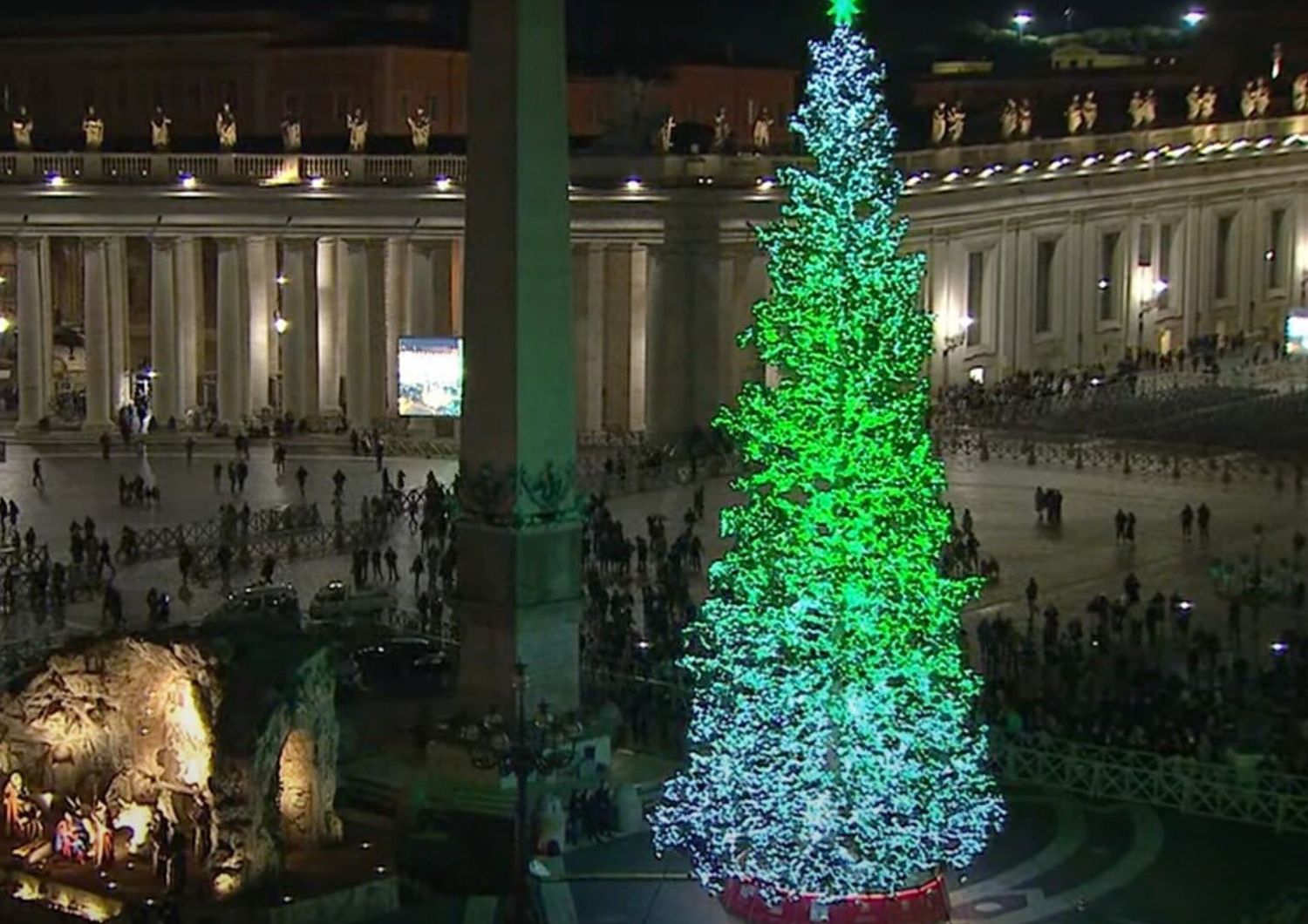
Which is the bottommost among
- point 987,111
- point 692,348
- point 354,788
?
point 354,788

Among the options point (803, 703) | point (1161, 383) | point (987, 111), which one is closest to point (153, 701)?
point (803, 703)

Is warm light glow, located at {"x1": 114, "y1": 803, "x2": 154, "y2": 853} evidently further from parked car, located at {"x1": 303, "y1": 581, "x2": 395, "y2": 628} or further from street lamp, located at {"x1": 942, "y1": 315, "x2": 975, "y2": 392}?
street lamp, located at {"x1": 942, "y1": 315, "x2": 975, "y2": 392}

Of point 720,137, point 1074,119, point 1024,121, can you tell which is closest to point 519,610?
point 720,137

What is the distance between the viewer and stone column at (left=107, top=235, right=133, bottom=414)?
6806 centimetres

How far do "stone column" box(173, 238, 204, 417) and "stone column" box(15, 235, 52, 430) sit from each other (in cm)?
304

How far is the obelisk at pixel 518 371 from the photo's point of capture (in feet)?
104

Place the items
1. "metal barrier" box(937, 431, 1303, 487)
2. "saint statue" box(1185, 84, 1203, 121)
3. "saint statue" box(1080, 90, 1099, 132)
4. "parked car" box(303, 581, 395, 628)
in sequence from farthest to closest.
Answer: "saint statue" box(1185, 84, 1203, 121)
"saint statue" box(1080, 90, 1099, 132)
"metal barrier" box(937, 431, 1303, 487)
"parked car" box(303, 581, 395, 628)

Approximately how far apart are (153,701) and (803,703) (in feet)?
22.4

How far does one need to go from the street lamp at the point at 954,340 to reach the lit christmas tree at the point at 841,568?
50019 millimetres

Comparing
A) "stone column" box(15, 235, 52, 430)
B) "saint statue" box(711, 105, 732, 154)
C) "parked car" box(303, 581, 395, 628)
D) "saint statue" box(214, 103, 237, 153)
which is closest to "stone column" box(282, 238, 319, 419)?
"saint statue" box(214, 103, 237, 153)

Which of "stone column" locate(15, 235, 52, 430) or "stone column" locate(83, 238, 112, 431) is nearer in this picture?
"stone column" locate(83, 238, 112, 431)

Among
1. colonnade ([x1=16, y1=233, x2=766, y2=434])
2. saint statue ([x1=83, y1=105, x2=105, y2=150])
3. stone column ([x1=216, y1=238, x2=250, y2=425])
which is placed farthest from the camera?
saint statue ([x1=83, y1=105, x2=105, y2=150])

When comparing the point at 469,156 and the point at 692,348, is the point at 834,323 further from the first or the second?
the point at 692,348

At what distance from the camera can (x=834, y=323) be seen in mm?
25125
